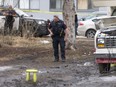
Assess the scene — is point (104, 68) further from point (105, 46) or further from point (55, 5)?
point (55, 5)

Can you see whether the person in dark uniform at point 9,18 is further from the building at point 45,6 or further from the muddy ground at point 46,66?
the building at point 45,6

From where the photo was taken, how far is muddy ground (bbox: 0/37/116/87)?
1187 cm

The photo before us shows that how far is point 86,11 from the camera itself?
1651 inches

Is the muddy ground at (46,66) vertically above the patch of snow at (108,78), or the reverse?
the patch of snow at (108,78)

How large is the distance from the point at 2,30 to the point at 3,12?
3914 millimetres

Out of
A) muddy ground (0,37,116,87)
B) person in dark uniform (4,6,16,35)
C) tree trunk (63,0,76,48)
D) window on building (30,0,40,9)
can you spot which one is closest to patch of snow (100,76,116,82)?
muddy ground (0,37,116,87)

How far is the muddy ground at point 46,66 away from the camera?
11.9 metres

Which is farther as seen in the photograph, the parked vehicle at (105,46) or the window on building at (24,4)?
the window on building at (24,4)

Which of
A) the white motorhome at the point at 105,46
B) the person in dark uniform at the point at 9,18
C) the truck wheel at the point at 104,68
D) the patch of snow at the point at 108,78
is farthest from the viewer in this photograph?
the person in dark uniform at the point at 9,18

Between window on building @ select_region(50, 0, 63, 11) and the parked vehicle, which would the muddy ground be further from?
window on building @ select_region(50, 0, 63, 11)

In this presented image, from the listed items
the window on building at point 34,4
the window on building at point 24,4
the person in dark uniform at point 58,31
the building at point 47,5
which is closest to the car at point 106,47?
the person in dark uniform at point 58,31

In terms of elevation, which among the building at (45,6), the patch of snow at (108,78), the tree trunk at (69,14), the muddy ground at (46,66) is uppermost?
the tree trunk at (69,14)

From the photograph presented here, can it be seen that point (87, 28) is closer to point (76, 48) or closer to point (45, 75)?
point (76, 48)

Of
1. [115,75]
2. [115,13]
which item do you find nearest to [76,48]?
[115,13]
